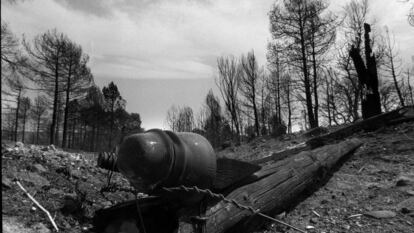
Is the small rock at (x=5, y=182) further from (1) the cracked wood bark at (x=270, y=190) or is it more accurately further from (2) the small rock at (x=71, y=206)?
(1) the cracked wood bark at (x=270, y=190)

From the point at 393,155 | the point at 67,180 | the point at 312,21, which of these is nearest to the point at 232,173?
the point at 67,180

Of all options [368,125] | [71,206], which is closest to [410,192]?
[71,206]

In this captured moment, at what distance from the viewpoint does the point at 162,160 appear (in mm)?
2227

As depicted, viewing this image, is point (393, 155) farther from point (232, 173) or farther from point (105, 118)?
point (105, 118)

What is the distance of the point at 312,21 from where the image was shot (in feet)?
60.6

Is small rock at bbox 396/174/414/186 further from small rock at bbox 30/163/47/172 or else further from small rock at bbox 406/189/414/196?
small rock at bbox 30/163/47/172

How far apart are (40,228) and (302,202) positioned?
3025 mm

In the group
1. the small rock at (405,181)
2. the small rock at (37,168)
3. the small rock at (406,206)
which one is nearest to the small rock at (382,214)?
the small rock at (406,206)

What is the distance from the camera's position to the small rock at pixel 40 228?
3000mm

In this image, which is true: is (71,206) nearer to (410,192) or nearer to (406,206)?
(406,206)

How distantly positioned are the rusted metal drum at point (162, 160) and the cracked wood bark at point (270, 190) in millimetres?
374

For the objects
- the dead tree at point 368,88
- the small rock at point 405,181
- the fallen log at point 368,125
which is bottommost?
the small rock at point 405,181

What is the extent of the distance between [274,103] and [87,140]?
25606mm

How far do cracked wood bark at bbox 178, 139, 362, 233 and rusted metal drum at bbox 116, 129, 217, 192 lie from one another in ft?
1.23
